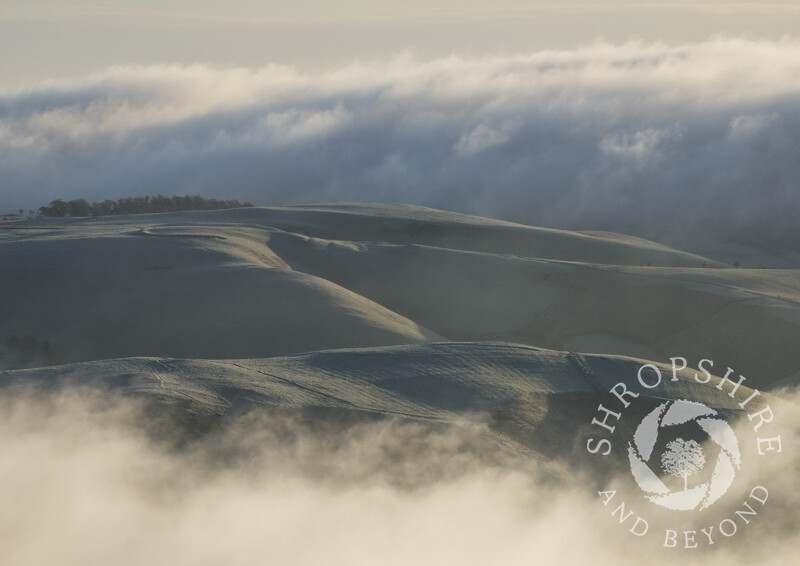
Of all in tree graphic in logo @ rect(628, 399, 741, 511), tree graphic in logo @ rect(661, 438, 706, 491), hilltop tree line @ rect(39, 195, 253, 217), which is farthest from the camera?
hilltop tree line @ rect(39, 195, 253, 217)

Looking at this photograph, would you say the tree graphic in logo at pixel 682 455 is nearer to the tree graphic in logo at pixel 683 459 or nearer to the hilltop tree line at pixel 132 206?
the tree graphic in logo at pixel 683 459

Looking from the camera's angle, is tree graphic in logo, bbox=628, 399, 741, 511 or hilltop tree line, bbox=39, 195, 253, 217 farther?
hilltop tree line, bbox=39, 195, 253, 217

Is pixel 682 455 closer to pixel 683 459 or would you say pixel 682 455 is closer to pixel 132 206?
pixel 683 459

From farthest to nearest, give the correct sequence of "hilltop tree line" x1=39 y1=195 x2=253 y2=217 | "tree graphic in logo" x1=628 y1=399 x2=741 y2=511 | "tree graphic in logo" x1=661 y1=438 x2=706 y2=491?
"hilltop tree line" x1=39 y1=195 x2=253 y2=217 < "tree graphic in logo" x1=661 y1=438 x2=706 y2=491 < "tree graphic in logo" x1=628 y1=399 x2=741 y2=511

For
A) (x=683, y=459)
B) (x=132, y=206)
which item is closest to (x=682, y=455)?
(x=683, y=459)

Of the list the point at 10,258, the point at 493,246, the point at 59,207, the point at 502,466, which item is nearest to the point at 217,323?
the point at 10,258

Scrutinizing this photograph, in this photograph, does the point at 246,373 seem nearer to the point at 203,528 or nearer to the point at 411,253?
the point at 203,528

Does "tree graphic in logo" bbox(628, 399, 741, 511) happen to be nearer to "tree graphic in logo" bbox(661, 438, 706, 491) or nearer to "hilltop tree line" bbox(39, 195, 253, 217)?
"tree graphic in logo" bbox(661, 438, 706, 491)

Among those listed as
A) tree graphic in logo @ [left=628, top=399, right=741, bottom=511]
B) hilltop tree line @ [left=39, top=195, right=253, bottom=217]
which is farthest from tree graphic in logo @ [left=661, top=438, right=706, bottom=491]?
hilltop tree line @ [left=39, top=195, right=253, bottom=217]

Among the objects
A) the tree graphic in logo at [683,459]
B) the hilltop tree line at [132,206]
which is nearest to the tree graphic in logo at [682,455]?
the tree graphic in logo at [683,459]
